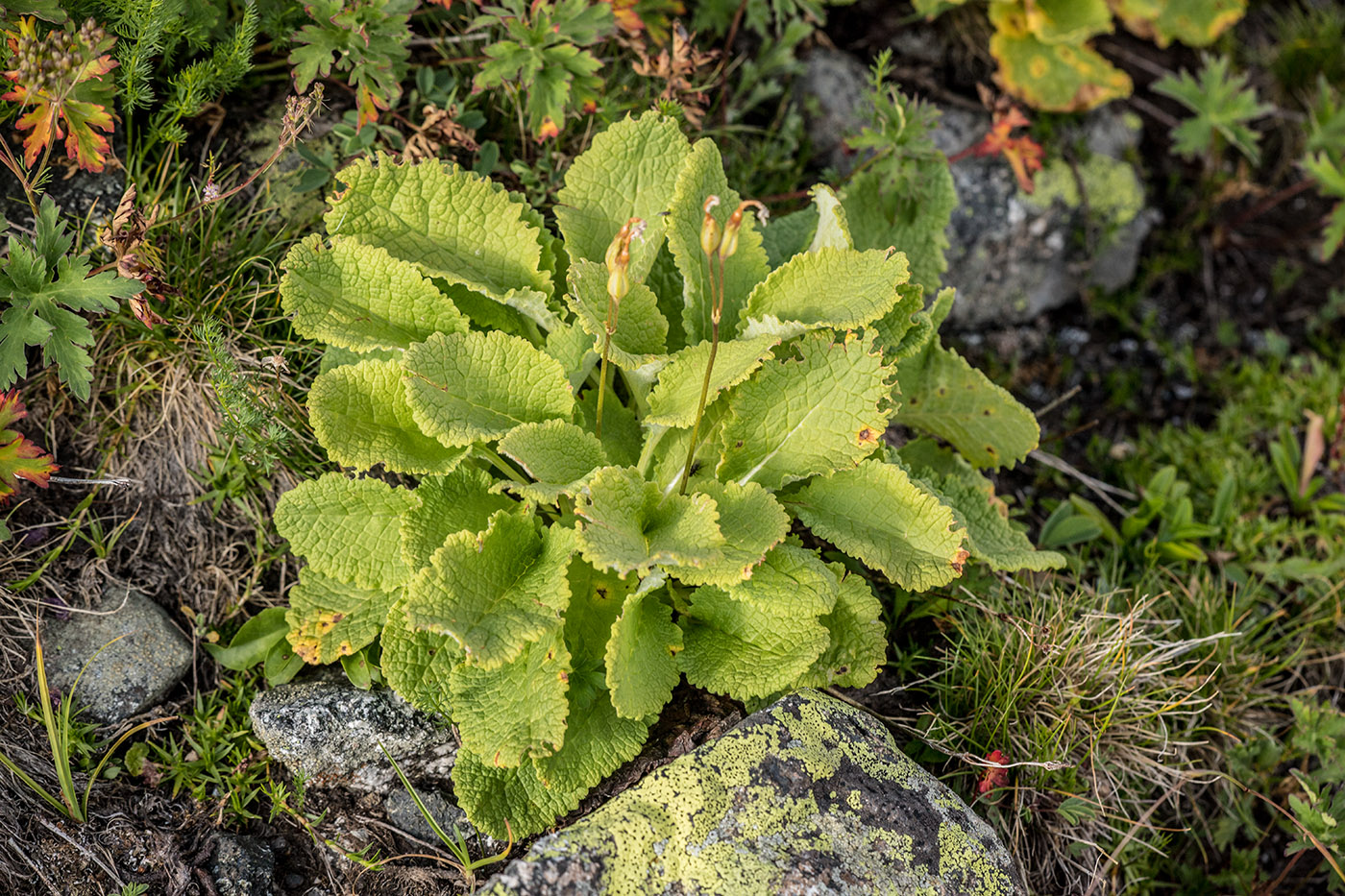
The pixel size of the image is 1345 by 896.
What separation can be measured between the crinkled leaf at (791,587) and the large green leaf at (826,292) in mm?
532

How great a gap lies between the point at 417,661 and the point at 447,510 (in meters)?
0.35

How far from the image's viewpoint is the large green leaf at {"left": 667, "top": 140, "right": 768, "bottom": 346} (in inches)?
93.1

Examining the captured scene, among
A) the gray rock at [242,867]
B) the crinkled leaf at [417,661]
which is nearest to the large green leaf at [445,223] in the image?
the crinkled leaf at [417,661]

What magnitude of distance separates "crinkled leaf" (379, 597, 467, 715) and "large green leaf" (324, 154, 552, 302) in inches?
33.1

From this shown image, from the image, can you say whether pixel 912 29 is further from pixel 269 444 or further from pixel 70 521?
pixel 70 521

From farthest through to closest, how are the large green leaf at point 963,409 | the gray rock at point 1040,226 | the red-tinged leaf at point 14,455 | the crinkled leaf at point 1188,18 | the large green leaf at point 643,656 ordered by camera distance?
the crinkled leaf at point 1188,18 → the gray rock at point 1040,226 → the large green leaf at point 963,409 → the red-tinged leaf at point 14,455 → the large green leaf at point 643,656

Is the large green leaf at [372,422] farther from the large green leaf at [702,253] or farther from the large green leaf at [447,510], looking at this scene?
the large green leaf at [702,253]

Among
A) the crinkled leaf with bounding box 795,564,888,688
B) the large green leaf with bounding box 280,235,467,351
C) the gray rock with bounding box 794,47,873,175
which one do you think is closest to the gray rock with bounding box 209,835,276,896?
the large green leaf with bounding box 280,235,467,351

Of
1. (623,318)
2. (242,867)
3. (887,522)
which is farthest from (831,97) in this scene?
(242,867)

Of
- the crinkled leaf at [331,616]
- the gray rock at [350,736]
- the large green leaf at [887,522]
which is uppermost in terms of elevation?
the large green leaf at [887,522]

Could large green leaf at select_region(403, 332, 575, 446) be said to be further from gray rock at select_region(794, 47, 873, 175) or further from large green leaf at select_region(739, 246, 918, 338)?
gray rock at select_region(794, 47, 873, 175)

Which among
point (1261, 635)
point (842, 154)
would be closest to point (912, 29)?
point (842, 154)

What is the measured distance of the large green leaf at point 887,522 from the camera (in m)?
2.21

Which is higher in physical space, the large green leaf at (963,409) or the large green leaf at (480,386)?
the large green leaf at (480,386)
